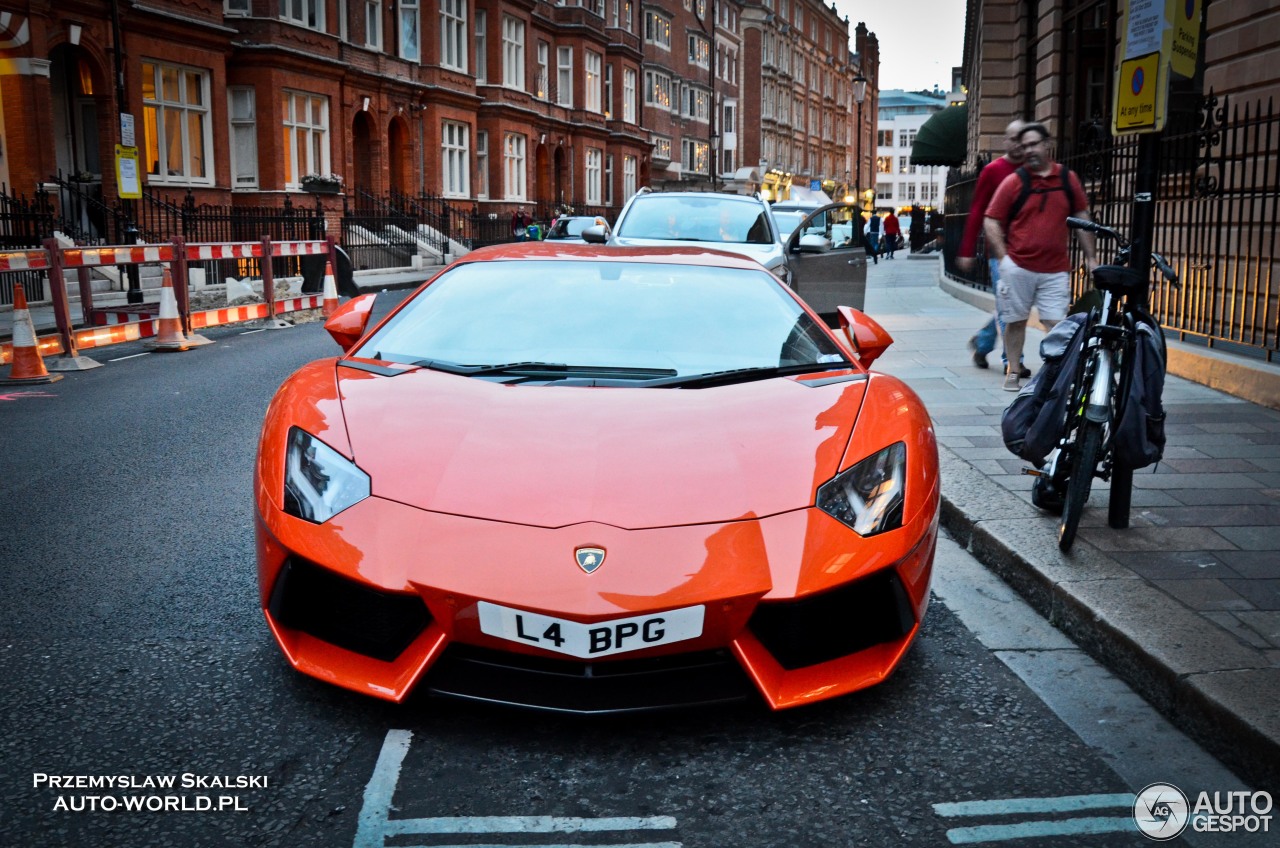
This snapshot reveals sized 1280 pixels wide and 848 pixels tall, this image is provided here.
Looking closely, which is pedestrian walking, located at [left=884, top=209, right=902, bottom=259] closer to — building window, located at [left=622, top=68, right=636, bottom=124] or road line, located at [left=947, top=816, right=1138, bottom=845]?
building window, located at [left=622, top=68, right=636, bottom=124]

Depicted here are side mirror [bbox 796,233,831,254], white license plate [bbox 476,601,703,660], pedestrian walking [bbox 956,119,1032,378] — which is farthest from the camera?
side mirror [bbox 796,233,831,254]

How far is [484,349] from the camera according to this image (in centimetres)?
423

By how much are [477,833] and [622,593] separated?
0.66 metres

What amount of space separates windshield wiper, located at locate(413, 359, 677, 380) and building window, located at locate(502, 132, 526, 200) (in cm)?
4084

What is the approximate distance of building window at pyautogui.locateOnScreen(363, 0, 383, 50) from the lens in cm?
3544

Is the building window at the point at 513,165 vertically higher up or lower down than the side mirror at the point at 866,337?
higher up

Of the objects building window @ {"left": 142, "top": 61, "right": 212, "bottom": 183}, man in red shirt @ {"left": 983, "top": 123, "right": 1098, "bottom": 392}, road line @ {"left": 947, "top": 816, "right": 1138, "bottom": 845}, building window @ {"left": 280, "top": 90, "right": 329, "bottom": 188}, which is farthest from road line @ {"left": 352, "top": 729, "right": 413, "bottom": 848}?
building window @ {"left": 280, "top": 90, "right": 329, "bottom": 188}

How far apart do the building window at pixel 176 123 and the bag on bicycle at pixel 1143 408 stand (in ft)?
80.4

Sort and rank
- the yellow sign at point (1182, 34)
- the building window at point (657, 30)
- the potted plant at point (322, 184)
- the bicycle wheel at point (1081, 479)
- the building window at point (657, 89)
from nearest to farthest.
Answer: the bicycle wheel at point (1081, 479) → the yellow sign at point (1182, 34) → the potted plant at point (322, 184) → the building window at point (657, 30) → the building window at point (657, 89)

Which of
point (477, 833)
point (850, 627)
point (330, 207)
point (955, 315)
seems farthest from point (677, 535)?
point (330, 207)

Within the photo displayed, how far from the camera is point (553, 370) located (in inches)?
159

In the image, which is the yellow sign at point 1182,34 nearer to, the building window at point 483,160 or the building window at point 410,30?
the building window at point 410,30

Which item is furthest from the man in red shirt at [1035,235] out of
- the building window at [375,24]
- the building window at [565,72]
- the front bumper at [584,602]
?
the building window at [565,72]

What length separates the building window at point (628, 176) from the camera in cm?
5844
